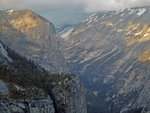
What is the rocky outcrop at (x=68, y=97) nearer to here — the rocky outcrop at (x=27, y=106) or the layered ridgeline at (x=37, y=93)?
the layered ridgeline at (x=37, y=93)

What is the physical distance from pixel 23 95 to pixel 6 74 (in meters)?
8.47

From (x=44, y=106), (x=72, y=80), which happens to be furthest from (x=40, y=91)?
(x=72, y=80)

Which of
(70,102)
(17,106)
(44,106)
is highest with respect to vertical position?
(17,106)

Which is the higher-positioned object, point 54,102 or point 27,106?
point 27,106

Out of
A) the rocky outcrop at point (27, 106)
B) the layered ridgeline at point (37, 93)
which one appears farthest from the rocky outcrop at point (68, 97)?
the rocky outcrop at point (27, 106)

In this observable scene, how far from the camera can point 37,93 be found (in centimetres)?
6438

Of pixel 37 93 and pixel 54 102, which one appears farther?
pixel 54 102

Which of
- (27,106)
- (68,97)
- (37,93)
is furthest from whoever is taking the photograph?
(68,97)

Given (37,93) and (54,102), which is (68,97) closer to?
(54,102)

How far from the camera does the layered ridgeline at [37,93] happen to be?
187 feet

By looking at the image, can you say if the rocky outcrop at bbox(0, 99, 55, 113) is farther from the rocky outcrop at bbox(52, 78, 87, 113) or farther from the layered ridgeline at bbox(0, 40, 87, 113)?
the rocky outcrop at bbox(52, 78, 87, 113)

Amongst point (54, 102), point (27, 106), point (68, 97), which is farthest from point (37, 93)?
point (68, 97)

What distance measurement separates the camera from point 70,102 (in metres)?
74.9

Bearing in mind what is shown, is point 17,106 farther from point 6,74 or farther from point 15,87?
point 6,74
